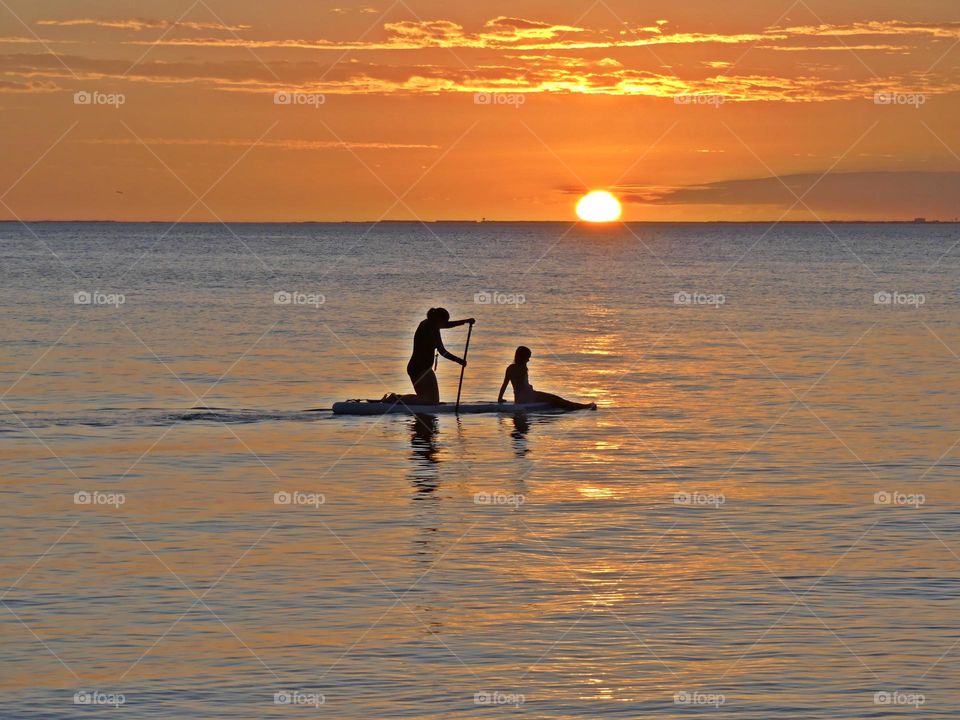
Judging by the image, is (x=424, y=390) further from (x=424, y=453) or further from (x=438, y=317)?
(x=424, y=453)

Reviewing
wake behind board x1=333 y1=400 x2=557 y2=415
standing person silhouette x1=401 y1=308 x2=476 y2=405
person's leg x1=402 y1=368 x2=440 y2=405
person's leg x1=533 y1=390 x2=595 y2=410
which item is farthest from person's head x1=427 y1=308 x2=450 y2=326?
person's leg x1=533 y1=390 x2=595 y2=410

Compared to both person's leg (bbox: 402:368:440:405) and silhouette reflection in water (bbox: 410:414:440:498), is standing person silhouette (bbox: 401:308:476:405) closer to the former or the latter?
person's leg (bbox: 402:368:440:405)

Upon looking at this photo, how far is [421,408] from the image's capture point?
2795 cm

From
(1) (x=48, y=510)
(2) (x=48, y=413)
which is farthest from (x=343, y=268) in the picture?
(1) (x=48, y=510)

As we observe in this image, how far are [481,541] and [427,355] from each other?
11.1m

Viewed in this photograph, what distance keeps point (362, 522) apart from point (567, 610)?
14.6 ft

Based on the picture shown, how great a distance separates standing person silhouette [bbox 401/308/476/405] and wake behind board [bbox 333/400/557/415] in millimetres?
164

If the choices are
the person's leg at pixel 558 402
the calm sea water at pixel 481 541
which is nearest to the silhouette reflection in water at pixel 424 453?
the calm sea water at pixel 481 541

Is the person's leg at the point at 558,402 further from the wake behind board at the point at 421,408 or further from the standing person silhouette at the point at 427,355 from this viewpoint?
the standing person silhouette at the point at 427,355

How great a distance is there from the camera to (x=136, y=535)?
55.2 ft

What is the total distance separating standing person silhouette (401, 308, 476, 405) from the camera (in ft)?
89.1

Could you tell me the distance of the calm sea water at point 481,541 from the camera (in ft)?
38.3

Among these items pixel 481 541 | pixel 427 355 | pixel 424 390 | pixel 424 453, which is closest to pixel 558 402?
pixel 424 390

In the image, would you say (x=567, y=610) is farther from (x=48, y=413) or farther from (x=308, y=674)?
(x=48, y=413)
